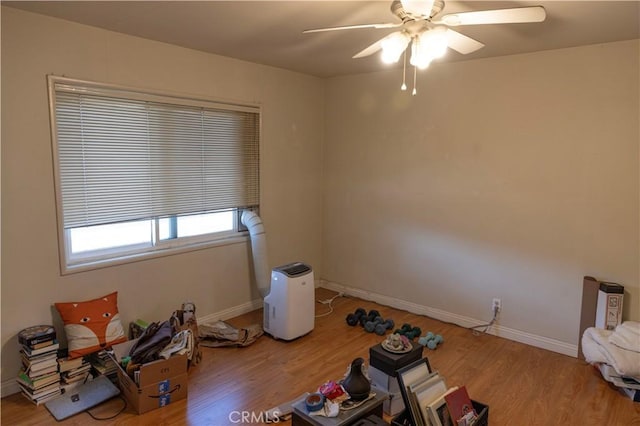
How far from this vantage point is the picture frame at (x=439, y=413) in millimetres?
2008

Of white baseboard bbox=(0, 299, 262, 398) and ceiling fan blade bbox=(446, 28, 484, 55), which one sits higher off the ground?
ceiling fan blade bbox=(446, 28, 484, 55)

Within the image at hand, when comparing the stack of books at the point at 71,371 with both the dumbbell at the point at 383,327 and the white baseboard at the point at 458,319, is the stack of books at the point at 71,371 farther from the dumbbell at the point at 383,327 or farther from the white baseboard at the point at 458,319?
the white baseboard at the point at 458,319

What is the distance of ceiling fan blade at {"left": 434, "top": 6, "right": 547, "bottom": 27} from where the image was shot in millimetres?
1747

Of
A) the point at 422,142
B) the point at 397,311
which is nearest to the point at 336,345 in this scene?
the point at 397,311

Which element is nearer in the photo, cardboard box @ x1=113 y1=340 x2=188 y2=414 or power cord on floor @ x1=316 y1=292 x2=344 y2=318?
cardboard box @ x1=113 y1=340 x2=188 y2=414

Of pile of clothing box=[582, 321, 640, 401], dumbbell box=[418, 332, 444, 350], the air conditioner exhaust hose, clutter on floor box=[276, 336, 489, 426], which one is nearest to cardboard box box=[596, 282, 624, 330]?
pile of clothing box=[582, 321, 640, 401]

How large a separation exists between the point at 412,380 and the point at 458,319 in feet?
5.80

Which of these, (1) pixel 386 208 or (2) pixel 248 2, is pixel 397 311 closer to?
(1) pixel 386 208

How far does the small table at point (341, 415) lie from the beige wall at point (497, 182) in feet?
6.17

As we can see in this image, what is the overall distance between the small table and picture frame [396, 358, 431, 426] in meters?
0.13

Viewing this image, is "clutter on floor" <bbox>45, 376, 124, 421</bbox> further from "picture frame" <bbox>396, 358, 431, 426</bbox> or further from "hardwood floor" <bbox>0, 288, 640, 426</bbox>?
"picture frame" <bbox>396, 358, 431, 426</bbox>

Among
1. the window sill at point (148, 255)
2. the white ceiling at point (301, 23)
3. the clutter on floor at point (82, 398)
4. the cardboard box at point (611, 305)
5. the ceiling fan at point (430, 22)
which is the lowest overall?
the clutter on floor at point (82, 398)

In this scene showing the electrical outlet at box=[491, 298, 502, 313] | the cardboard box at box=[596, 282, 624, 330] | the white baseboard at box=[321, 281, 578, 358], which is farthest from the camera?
the electrical outlet at box=[491, 298, 502, 313]

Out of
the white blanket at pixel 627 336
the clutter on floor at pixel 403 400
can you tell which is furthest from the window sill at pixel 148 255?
the white blanket at pixel 627 336
